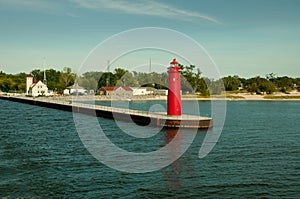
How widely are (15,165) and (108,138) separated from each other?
11784mm

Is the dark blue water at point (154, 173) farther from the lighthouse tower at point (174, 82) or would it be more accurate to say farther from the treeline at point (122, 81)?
the treeline at point (122, 81)

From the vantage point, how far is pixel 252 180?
62.0ft

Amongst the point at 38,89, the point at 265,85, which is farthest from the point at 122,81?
the point at 265,85

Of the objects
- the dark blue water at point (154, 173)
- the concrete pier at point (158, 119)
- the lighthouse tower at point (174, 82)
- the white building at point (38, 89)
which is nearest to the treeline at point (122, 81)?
the white building at point (38, 89)

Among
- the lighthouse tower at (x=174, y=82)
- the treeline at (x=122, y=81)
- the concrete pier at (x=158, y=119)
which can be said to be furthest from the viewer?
the treeline at (x=122, y=81)

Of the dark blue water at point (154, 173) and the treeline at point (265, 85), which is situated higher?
the treeline at point (265, 85)

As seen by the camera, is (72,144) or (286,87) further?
(286,87)

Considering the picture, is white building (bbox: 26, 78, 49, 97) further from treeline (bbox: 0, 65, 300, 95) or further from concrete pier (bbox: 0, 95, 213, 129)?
concrete pier (bbox: 0, 95, 213, 129)

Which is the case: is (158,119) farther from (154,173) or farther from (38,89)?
(38,89)

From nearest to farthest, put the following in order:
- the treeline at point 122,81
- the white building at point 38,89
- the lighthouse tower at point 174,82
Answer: the lighthouse tower at point 174,82 < the white building at point 38,89 < the treeline at point 122,81

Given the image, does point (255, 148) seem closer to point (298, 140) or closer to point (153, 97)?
point (298, 140)

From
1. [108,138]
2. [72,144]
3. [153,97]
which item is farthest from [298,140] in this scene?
[153,97]

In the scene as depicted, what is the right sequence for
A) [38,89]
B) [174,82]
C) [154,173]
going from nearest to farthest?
[154,173] < [174,82] < [38,89]

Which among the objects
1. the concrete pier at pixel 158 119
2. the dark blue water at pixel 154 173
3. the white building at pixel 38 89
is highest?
the white building at pixel 38 89
